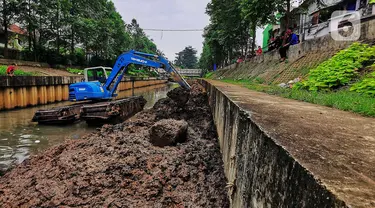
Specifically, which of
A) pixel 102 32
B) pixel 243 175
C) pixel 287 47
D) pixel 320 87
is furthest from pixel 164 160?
pixel 102 32

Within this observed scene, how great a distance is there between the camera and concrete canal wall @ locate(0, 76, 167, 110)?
12.4m

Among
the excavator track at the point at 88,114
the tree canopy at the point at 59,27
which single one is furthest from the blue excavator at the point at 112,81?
the tree canopy at the point at 59,27

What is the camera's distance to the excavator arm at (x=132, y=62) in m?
10.8

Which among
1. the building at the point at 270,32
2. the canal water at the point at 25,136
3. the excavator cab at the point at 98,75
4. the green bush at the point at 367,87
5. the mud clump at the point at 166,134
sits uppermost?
the building at the point at 270,32

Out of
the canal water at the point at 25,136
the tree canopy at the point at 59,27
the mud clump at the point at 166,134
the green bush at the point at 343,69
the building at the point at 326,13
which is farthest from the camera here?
the tree canopy at the point at 59,27

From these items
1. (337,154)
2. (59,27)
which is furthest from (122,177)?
(59,27)

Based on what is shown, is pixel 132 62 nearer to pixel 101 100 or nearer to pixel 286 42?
pixel 101 100

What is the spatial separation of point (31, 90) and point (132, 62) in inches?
315

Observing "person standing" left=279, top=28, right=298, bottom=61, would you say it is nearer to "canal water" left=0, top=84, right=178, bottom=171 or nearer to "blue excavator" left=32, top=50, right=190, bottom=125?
"blue excavator" left=32, top=50, right=190, bottom=125

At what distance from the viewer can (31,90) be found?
1427 cm

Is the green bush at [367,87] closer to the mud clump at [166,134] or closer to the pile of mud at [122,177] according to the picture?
the pile of mud at [122,177]

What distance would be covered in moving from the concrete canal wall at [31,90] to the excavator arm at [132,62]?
5.85 meters

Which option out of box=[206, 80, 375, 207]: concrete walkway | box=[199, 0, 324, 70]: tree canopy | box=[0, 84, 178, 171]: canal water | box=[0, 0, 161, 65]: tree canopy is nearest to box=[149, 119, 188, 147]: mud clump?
box=[206, 80, 375, 207]: concrete walkway

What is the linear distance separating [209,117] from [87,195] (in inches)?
217
